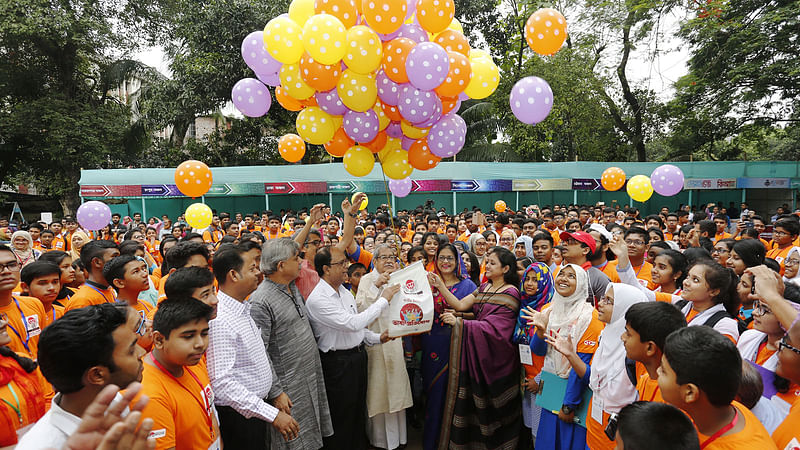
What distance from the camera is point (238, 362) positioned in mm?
2332

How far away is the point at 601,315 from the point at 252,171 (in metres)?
14.8

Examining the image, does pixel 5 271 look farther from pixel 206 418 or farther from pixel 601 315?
pixel 601 315

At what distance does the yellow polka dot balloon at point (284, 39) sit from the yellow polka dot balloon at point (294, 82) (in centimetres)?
22

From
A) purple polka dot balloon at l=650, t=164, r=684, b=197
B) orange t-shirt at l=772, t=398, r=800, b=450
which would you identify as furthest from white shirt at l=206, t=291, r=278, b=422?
purple polka dot balloon at l=650, t=164, r=684, b=197

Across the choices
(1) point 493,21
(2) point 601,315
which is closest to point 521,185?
(1) point 493,21

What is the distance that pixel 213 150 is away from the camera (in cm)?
1972

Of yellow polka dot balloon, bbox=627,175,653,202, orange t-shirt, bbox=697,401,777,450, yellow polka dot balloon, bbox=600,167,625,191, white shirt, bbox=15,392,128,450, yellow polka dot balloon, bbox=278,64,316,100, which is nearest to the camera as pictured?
white shirt, bbox=15,392,128,450

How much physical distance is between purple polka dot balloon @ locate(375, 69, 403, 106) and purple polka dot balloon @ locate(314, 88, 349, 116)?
1.57ft

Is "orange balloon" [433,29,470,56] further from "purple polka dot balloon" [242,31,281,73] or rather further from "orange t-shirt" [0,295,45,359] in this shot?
"orange t-shirt" [0,295,45,359]

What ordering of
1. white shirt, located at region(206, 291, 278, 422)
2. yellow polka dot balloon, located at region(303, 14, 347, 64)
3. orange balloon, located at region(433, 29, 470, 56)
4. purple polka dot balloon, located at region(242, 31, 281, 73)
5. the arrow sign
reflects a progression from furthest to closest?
the arrow sign → purple polka dot balloon, located at region(242, 31, 281, 73) → orange balloon, located at region(433, 29, 470, 56) → yellow polka dot balloon, located at region(303, 14, 347, 64) → white shirt, located at region(206, 291, 278, 422)

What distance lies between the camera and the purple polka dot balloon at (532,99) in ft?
14.6

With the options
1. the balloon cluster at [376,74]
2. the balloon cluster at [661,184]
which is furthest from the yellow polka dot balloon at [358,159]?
the balloon cluster at [661,184]

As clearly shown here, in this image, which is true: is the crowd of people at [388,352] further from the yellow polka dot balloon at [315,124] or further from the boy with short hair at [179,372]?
the yellow polka dot balloon at [315,124]

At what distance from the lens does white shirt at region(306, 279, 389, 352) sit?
3006 mm
